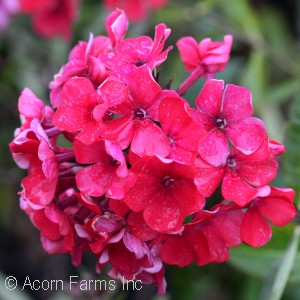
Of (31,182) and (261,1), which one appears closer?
(31,182)

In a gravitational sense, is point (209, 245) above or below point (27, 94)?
below

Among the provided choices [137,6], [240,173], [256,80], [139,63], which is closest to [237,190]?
[240,173]

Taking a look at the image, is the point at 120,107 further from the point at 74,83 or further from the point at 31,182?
the point at 31,182

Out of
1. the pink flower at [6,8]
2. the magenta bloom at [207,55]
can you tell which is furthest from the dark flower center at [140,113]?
the pink flower at [6,8]

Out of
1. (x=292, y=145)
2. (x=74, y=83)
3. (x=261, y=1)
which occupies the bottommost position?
(x=261, y=1)

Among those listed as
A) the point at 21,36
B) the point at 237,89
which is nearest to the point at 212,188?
the point at 237,89

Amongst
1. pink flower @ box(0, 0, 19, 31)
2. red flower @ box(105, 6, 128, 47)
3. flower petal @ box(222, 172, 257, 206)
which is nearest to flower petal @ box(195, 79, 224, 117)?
flower petal @ box(222, 172, 257, 206)
